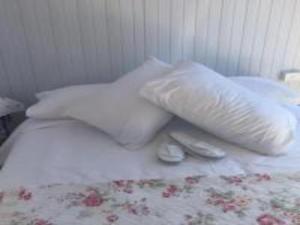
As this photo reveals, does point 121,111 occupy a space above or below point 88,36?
below

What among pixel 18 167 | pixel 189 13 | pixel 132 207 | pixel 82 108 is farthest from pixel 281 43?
pixel 18 167

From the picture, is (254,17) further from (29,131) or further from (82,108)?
(29,131)

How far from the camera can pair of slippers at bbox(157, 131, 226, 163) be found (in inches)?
48.8

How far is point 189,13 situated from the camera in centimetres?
174

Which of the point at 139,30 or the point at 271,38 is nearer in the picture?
A: the point at 139,30

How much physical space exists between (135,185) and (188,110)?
35 centimetres

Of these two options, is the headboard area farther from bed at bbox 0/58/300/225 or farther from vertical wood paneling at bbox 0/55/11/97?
bed at bbox 0/58/300/225

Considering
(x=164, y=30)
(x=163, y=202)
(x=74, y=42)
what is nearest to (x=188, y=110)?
(x=163, y=202)

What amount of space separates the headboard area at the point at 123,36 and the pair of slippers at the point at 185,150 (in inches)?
25.6

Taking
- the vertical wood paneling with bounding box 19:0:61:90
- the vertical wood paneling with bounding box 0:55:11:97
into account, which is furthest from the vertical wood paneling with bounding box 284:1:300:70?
the vertical wood paneling with bounding box 0:55:11:97

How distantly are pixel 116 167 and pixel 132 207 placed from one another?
22 cm

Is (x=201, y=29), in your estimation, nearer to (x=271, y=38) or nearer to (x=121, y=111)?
(x=271, y=38)

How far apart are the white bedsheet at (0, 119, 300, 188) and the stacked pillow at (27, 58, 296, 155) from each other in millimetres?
47

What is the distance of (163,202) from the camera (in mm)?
1049
